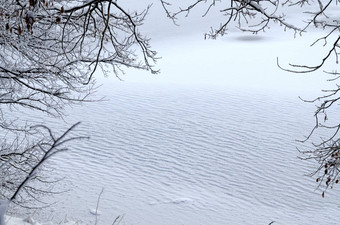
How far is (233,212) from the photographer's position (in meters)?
9.31

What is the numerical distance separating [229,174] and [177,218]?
264 centimetres

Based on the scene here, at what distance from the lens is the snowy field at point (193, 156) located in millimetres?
9281

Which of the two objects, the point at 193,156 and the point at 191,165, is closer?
the point at 191,165

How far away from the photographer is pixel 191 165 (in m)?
11.6

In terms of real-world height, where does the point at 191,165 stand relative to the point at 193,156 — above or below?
below

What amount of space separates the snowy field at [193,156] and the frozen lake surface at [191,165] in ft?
0.09

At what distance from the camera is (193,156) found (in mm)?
12180

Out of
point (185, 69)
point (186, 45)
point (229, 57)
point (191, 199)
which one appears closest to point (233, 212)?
point (191, 199)

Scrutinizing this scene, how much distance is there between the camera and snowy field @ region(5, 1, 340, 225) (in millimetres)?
9281

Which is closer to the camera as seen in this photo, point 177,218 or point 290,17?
point 177,218

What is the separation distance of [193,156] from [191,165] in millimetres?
573

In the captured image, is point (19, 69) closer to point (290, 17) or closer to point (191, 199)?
point (191, 199)

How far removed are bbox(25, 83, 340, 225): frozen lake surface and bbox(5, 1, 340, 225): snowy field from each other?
0.03 metres

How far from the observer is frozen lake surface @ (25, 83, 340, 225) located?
925 centimetres
